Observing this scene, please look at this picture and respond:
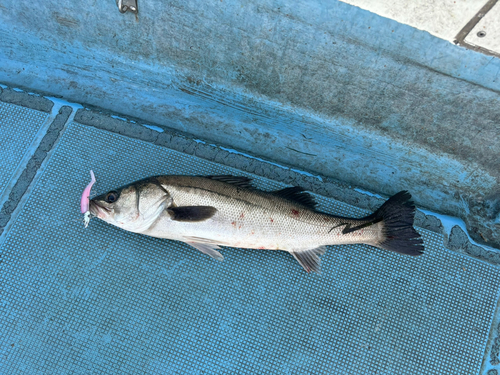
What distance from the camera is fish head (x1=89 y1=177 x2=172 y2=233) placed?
8.76 ft

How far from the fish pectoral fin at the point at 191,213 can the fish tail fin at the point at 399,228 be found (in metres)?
1.47

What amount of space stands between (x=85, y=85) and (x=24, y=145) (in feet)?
2.87

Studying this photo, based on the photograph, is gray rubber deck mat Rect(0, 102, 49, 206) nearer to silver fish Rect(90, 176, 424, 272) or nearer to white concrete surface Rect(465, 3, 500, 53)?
silver fish Rect(90, 176, 424, 272)

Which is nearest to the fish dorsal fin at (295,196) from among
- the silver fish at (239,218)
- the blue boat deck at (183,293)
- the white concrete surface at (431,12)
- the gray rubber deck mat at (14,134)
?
the silver fish at (239,218)

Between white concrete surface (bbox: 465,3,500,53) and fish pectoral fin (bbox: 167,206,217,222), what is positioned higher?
white concrete surface (bbox: 465,3,500,53)

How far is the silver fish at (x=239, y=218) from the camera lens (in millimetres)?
2676

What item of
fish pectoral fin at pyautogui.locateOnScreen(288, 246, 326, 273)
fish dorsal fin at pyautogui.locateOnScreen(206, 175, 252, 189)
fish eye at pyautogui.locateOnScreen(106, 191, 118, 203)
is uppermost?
fish dorsal fin at pyautogui.locateOnScreen(206, 175, 252, 189)

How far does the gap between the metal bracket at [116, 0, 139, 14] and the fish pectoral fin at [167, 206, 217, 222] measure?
197cm

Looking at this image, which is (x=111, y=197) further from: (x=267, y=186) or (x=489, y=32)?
(x=489, y=32)

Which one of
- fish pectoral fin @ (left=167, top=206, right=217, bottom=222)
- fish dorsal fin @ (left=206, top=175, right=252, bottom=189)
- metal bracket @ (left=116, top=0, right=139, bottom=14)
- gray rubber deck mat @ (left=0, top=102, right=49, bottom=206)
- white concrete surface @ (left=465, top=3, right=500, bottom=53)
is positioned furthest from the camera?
gray rubber deck mat @ (left=0, top=102, right=49, bottom=206)

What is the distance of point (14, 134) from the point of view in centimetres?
315

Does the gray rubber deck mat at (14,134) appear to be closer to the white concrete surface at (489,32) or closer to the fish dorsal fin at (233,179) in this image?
the fish dorsal fin at (233,179)

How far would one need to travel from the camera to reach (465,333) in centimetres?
305

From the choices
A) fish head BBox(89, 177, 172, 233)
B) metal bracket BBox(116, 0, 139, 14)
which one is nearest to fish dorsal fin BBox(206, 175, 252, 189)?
fish head BBox(89, 177, 172, 233)
